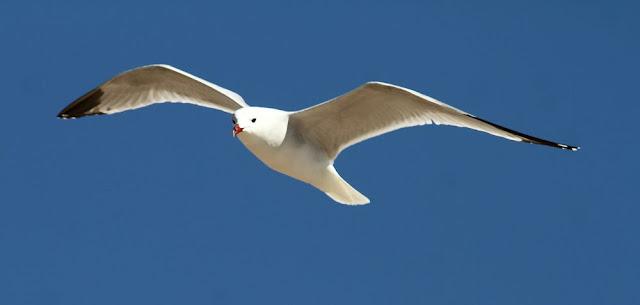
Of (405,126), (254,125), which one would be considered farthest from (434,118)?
(254,125)

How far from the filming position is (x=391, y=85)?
24.9 ft

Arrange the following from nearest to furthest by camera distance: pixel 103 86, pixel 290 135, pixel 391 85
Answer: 1. pixel 391 85
2. pixel 290 135
3. pixel 103 86

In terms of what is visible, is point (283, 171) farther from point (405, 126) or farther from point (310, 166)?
point (405, 126)

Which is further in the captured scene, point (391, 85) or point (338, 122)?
point (338, 122)

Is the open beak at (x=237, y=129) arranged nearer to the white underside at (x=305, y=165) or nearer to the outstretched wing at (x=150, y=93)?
the white underside at (x=305, y=165)

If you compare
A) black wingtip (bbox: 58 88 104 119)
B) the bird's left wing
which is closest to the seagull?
the bird's left wing

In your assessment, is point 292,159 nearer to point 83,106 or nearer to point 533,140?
point 533,140

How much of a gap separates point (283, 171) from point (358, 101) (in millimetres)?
828

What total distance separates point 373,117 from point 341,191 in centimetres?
79

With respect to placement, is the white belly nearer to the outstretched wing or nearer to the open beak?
the open beak

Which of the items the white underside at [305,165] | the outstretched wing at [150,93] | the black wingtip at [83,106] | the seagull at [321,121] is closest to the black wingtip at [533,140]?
Answer: the seagull at [321,121]

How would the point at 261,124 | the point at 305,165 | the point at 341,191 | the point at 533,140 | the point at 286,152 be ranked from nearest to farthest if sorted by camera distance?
1. the point at 533,140
2. the point at 261,124
3. the point at 286,152
4. the point at 305,165
5. the point at 341,191

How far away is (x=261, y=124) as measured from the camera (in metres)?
7.86

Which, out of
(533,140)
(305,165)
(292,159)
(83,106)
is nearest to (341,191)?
(305,165)
